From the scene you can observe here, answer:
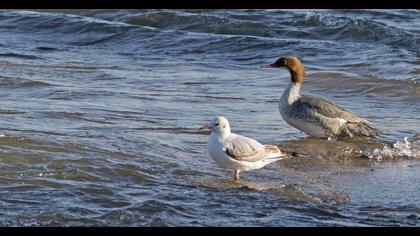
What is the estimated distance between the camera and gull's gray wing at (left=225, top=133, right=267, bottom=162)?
773cm

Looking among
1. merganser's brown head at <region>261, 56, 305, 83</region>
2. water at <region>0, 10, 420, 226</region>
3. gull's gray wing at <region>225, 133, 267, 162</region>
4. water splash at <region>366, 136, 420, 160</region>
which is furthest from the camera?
merganser's brown head at <region>261, 56, 305, 83</region>

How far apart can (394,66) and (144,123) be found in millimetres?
5138

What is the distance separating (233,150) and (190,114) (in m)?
3.05

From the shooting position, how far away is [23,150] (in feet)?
27.0

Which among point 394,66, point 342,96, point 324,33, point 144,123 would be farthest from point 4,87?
point 324,33

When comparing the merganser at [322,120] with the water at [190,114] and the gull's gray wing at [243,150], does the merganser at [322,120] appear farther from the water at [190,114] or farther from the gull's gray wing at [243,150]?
the gull's gray wing at [243,150]

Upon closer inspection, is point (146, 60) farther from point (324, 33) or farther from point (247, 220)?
point (247, 220)

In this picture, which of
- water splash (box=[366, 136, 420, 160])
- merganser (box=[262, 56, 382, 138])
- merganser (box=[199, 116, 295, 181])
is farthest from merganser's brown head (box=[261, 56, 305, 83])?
merganser (box=[199, 116, 295, 181])

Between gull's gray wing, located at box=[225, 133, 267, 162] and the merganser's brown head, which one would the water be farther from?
the merganser's brown head

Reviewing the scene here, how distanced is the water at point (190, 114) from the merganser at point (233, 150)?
17 centimetres

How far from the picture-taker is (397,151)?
30.8ft

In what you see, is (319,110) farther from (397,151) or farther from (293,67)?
(397,151)

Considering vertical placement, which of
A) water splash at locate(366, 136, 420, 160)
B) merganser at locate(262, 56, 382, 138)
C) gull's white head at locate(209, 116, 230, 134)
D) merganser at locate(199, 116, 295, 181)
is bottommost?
water splash at locate(366, 136, 420, 160)

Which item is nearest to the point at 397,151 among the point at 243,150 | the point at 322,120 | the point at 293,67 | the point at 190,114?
the point at 322,120
